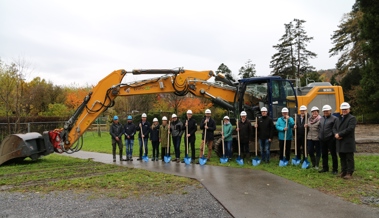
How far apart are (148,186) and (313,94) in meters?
7.57

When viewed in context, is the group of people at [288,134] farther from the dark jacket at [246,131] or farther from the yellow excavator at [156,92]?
the yellow excavator at [156,92]

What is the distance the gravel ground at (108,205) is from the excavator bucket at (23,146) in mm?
4418

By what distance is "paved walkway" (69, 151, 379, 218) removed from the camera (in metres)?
5.30

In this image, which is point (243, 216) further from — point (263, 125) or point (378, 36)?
point (378, 36)

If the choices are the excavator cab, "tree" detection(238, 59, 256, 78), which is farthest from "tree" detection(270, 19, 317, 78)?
the excavator cab

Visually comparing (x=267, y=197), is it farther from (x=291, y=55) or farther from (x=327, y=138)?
(x=291, y=55)

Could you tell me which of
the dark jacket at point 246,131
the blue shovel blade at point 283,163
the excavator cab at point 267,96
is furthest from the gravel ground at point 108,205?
the excavator cab at point 267,96

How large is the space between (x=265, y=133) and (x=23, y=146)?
323 inches

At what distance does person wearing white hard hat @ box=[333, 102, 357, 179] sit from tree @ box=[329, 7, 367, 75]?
33.0 m

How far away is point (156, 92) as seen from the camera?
11.4m

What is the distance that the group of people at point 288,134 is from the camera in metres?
8.05

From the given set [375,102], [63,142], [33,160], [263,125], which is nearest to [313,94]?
[263,125]

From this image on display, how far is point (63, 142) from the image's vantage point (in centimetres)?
1116

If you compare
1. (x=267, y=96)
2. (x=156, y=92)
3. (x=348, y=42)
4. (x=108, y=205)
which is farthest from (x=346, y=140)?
(x=348, y=42)
